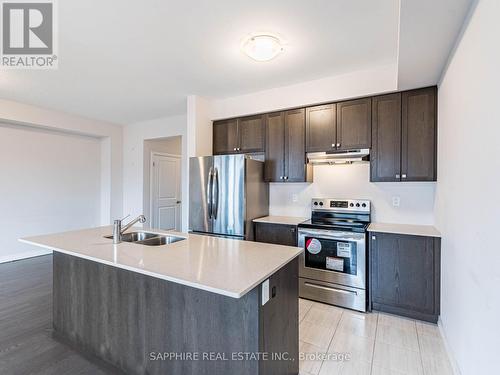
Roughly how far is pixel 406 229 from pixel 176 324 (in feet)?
7.94

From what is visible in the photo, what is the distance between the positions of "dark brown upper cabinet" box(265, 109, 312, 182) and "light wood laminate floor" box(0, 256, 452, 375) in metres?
1.58

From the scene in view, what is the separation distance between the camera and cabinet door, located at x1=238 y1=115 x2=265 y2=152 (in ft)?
12.1

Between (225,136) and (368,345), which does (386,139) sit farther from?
(225,136)

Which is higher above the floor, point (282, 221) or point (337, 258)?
point (282, 221)

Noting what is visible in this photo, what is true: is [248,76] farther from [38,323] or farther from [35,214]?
[35,214]

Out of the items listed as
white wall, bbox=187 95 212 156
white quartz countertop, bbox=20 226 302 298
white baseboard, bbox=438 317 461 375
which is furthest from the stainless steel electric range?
white wall, bbox=187 95 212 156

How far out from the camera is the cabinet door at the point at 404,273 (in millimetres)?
2508

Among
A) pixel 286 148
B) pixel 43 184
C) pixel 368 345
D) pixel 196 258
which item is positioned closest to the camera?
pixel 196 258

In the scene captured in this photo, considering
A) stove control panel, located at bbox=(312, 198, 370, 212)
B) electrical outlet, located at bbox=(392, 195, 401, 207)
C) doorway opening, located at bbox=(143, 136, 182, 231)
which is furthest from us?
doorway opening, located at bbox=(143, 136, 182, 231)

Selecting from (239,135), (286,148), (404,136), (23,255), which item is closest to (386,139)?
(404,136)

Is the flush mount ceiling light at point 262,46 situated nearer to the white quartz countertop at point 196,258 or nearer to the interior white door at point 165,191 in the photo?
the white quartz countertop at point 196,258

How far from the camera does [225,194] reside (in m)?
3.36

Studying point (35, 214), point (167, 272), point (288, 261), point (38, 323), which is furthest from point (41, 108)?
point (288, 261)

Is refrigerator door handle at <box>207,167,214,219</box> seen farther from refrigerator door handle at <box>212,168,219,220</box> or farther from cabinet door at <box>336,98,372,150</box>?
cabinet door at <box>336,98,372,150</box>
